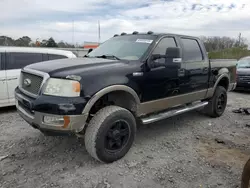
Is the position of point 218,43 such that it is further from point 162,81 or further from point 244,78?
point 162,81

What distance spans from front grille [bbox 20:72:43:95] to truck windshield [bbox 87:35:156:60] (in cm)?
131

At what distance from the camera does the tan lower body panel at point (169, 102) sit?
12.8ft

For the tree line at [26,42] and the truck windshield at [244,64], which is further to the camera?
the tree line at [26,42]

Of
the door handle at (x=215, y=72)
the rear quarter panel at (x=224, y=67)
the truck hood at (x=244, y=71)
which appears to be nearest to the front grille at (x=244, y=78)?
the truck hood at (x=244, y=71)

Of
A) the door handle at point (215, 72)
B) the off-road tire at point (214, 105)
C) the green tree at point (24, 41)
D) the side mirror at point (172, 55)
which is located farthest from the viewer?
the green tree at point (24, 41)

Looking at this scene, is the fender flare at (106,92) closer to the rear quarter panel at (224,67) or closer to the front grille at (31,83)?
the front grille at (31,83)

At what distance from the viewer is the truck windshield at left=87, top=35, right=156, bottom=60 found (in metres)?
4.05

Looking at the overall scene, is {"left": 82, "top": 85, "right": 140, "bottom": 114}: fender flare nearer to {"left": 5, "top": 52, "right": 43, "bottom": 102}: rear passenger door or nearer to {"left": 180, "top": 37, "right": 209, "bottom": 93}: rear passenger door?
{"left": 180, "top": 37, "right": 209, "bottom": 93}: rear passenger door

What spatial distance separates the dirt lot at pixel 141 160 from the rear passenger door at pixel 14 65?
1.07 meters

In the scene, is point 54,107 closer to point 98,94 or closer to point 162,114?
point 98,94

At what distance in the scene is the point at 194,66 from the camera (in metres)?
4.84

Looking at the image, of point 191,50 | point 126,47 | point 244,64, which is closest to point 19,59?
point 126,47

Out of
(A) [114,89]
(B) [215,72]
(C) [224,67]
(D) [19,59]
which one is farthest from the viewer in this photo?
(D) [19,59]

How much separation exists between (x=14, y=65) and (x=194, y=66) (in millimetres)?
4334
